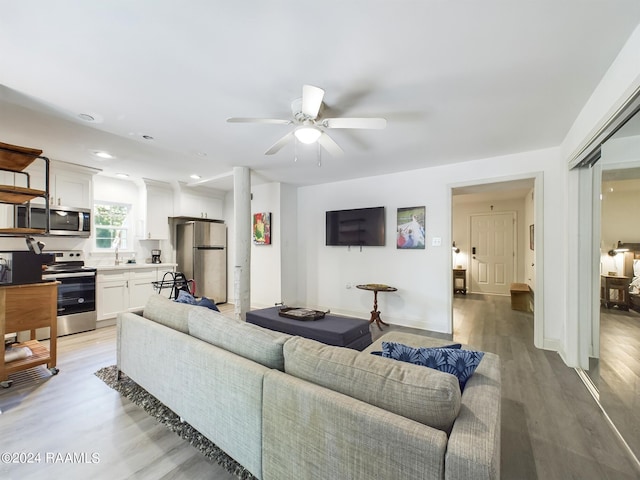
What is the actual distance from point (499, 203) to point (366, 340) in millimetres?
6013

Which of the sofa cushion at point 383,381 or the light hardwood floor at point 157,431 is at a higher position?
the sofa cushion at point 383,381

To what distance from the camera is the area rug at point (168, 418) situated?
1.58 meters

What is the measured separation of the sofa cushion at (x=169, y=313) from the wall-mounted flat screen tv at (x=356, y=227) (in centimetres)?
314

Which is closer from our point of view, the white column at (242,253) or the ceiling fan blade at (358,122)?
the ceiling fan blade at (358,122)

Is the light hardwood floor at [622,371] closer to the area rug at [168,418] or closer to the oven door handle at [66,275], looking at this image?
the area rug at [168,418]

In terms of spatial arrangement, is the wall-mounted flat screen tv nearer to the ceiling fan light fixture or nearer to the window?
the ceiling fan light fixture

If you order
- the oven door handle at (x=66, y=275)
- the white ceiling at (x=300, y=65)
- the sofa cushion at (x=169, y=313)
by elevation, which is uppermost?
the white ceiling at (x=300, y=65)

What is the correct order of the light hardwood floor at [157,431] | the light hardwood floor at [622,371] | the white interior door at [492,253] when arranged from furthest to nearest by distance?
the white interior door at [492,253] < the light hardwood floor at [622,371] < the light hardwood floor at [157,431]

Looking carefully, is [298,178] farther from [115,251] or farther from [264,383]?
[264,383]

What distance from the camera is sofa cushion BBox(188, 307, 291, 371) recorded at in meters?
1.45

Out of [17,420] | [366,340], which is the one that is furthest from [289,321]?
[17,420]

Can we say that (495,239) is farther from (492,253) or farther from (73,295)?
(73,295)

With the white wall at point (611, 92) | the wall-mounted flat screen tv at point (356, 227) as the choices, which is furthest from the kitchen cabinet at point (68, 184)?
the white wall at point (611, 92)

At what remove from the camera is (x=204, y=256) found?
554cm
